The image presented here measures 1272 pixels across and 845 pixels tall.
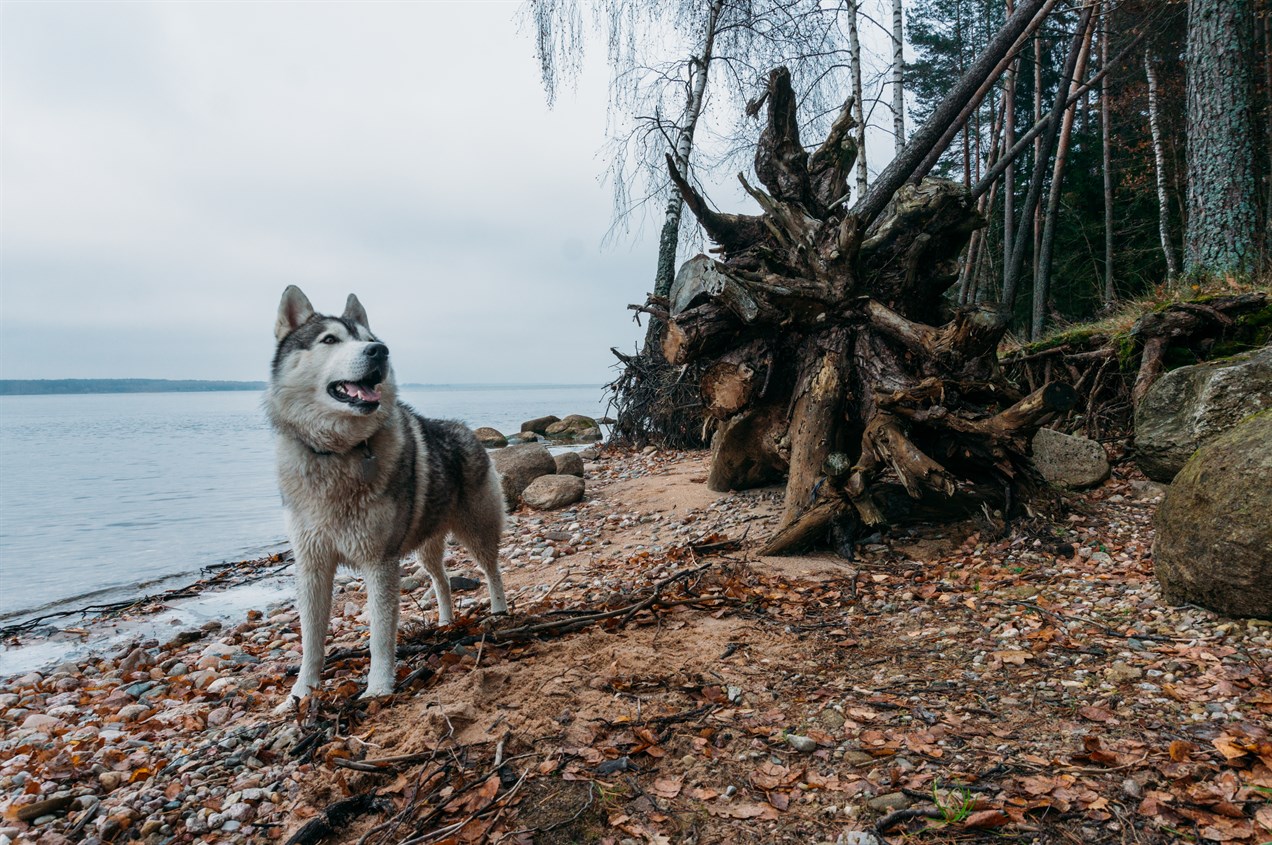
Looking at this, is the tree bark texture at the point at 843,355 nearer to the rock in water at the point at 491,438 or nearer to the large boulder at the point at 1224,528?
the large boulder at the point at 1224,528

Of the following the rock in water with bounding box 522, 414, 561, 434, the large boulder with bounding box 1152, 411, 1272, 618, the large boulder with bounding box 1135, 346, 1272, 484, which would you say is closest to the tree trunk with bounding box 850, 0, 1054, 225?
the large boulder with bounding box 1135, 346, 1272, 484

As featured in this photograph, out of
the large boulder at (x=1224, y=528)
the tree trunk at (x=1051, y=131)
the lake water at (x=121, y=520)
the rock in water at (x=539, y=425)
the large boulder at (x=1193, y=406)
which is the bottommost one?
the lake water at (x=121, y=520)

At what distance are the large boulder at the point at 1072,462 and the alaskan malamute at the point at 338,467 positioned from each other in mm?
5520

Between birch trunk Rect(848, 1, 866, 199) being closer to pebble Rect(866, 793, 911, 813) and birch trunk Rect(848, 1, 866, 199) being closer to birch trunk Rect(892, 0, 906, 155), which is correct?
birch trunk Rect(892, 0, 906, 155)

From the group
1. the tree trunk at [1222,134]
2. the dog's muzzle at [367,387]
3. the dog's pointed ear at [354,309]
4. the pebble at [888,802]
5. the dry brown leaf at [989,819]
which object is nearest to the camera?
the dry brown leaf at [989,819]

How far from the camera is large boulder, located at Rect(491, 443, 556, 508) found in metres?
11.1

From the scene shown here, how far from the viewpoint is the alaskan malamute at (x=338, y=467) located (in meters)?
3.80

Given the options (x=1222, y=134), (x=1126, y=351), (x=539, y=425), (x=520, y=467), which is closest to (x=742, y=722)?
(x=1126, y=351)

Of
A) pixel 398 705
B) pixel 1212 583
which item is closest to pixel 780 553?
pixel 1212 583

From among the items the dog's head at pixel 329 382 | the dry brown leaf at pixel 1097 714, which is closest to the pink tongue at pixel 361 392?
the dog's head at pixel 329 382

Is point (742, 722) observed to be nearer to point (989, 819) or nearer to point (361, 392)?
point (989, 819)

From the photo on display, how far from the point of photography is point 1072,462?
621 cm

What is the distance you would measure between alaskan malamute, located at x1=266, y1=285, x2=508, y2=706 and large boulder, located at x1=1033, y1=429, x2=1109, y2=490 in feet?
18.1

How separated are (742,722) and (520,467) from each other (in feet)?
28.5
